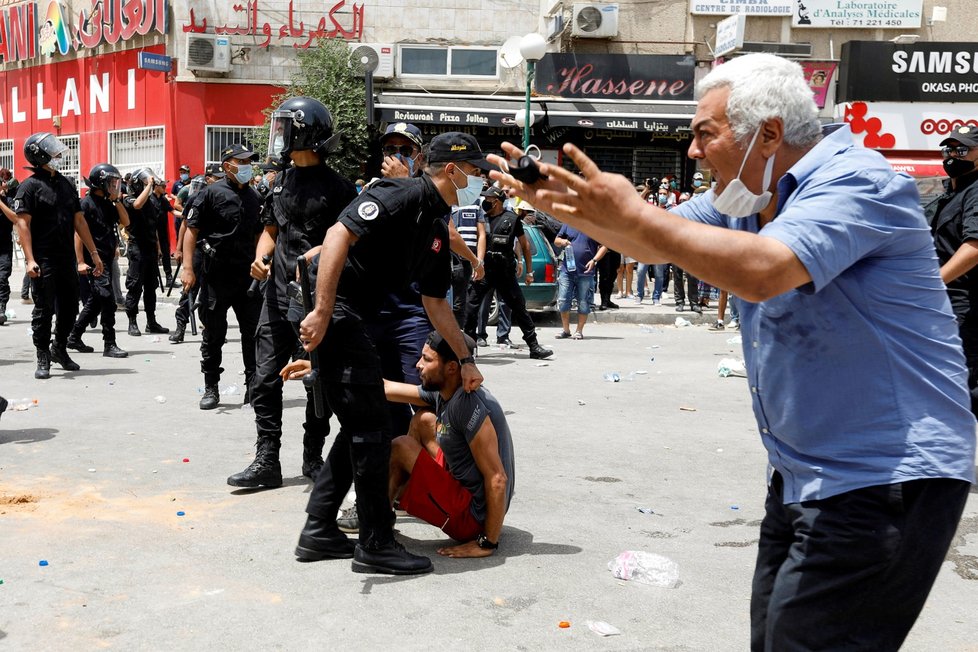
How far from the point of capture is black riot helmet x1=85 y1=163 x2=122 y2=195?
12.6m

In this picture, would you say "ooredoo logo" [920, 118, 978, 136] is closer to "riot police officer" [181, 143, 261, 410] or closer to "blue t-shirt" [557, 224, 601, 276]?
"blue t-shirt" [557, 224, 601, 276]

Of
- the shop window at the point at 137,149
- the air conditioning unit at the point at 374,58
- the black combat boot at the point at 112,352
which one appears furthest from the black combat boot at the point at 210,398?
the shop window at the point at 137,149

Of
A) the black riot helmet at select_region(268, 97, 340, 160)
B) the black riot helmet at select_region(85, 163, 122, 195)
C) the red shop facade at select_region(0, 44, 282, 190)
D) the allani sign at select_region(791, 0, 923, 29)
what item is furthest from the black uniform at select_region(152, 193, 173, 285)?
the allani sign at select_region(791, 0, 923, 29)

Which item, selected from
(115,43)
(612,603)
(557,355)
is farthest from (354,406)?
(115,43)

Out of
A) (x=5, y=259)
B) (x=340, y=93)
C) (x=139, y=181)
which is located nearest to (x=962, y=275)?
(x=139, y=181)

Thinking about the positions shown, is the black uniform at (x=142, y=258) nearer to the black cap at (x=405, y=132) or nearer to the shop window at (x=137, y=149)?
the black cap at (x=405, y=132)

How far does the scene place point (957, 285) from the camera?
19.9ft

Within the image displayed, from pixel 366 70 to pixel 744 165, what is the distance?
77.5 ft

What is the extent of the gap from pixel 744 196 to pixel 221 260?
6.79 metres

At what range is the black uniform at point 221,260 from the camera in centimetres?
858

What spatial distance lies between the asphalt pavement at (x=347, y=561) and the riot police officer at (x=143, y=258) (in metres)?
4.92

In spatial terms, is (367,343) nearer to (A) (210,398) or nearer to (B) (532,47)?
(A) (210,398)

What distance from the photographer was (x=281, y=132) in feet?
19.0

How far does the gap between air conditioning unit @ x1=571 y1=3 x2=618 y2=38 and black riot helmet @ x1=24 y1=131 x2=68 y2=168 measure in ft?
56.3
